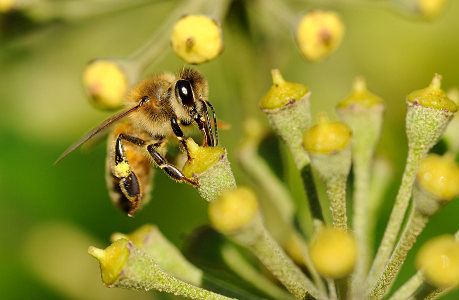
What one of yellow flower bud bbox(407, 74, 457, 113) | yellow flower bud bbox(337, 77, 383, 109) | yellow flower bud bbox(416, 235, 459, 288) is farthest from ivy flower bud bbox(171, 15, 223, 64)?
yellow flower bud bbox(416, 235, 459, 288)

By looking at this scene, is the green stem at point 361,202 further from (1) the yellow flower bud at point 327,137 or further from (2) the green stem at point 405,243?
(1) the yellow flower bud at point 327,137

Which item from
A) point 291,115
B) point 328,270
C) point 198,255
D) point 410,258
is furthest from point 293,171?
point 328,270

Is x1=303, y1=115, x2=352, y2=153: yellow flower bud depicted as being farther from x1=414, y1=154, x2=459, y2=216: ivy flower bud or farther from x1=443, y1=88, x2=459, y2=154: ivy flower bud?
x1=443, y1=88, x2=459, y2=154: ivy flower bud

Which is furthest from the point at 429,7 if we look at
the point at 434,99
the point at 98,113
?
the point at 98,113

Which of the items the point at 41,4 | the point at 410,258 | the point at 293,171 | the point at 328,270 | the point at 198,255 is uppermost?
the point at 41,4

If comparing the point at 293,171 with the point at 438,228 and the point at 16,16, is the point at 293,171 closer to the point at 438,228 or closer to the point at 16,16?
the point at 438,228

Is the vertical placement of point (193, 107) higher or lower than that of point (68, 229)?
higher

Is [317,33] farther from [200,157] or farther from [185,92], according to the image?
[200,157]
